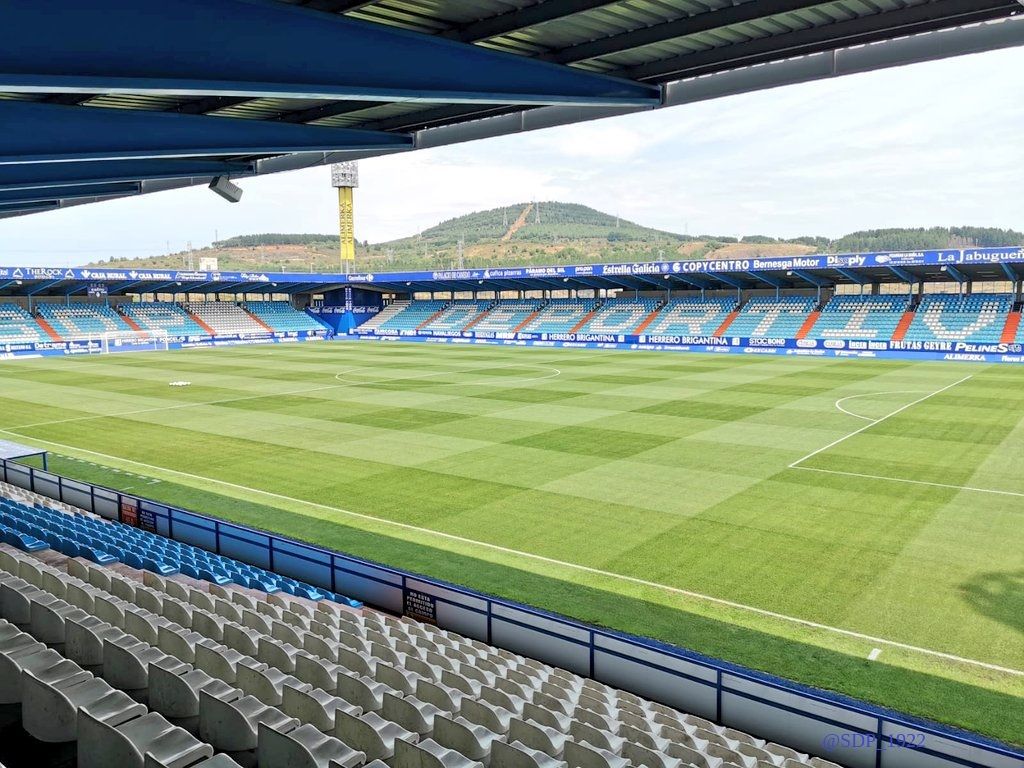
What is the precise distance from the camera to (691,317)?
219 feet

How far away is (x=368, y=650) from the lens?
813 cm

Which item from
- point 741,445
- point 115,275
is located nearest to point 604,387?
point 741,445

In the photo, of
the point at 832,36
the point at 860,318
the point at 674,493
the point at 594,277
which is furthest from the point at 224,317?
the point at 832,36

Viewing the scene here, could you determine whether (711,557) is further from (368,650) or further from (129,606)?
(129,606)

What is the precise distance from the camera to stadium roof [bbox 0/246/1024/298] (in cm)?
5234

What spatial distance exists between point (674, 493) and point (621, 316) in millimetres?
53490

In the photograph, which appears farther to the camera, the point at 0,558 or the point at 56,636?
the point at 0,558

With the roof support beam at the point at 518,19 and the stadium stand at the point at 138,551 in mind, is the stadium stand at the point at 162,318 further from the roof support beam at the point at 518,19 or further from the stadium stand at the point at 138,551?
the roof support beam at the point at 518,19

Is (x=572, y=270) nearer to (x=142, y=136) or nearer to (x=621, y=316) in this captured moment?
(x=621, y=316)

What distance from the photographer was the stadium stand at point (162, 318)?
7312 centimetres

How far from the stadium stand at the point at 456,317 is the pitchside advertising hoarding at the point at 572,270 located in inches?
182

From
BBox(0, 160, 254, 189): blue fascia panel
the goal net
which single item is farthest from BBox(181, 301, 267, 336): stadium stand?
BBox(0, 160, 254, 189): blue fascia panel

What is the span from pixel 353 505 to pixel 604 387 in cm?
2175

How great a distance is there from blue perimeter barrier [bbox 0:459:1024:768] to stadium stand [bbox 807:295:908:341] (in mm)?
51914
